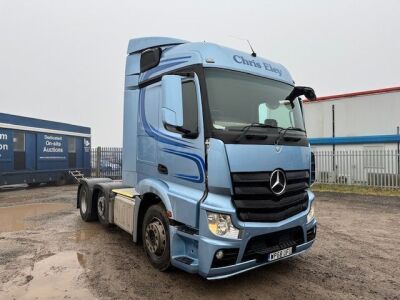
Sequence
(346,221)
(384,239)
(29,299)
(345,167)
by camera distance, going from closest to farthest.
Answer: (29,299)
(384,239)
(346,221)
(345,167)

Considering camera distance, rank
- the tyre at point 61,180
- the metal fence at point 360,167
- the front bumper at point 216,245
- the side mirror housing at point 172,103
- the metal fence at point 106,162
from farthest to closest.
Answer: the metal fence at point 106,162 < the tyre at point 61,180 < the metal fence at point 360,167 < the side mirror housing at point 172,103 < the front bumper at point 216,245

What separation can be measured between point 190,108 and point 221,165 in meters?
0.84

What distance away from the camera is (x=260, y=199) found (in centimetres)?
439

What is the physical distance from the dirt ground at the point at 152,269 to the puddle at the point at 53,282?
12 millimetres

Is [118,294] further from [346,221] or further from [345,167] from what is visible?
[345,167]

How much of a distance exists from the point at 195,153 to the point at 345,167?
51.3 feet

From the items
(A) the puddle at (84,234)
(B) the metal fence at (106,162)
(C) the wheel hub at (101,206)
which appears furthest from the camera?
(B) the metal fence at (106,162)

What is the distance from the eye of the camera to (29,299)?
14.1 feet

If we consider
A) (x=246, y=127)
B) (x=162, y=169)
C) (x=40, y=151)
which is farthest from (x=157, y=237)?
(x=40, y=151)

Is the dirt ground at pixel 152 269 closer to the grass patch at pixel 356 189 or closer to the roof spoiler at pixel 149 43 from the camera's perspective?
the roof spoiler at pixel 149 43

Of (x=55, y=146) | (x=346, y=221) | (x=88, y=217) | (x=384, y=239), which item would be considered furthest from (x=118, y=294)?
(x=55, y=146)

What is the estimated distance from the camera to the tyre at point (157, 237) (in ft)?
16.2

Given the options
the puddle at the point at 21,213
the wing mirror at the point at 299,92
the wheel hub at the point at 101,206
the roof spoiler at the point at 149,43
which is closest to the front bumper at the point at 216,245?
the wing mirror at the point at 299,92

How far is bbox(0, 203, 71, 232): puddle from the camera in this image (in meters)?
8.44
